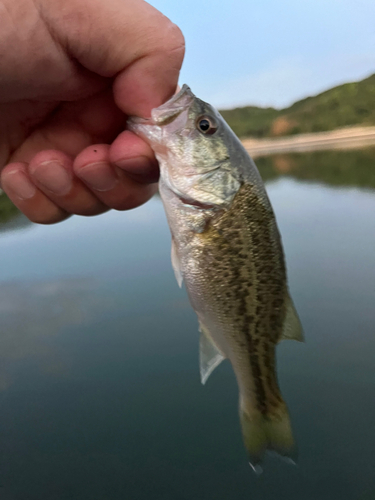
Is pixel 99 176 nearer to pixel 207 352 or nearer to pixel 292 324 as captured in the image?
pixel 207 352

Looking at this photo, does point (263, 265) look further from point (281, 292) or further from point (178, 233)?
point (178, 233)

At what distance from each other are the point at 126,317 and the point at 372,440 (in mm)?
4947

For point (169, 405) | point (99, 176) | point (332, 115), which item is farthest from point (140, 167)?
point (332, 115)

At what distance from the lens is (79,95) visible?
1636mm

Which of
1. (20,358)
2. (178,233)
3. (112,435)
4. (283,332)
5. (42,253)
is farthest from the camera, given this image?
(42,253)

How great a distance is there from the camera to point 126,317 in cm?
730

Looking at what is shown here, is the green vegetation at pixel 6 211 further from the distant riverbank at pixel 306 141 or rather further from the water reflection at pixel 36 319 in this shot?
the distant riverbank at pixel 306 141

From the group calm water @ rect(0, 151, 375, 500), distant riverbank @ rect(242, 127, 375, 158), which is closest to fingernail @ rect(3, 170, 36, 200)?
calm water @ rect(0, 151, 375, 500)

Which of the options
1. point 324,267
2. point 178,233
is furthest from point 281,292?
point 324,267

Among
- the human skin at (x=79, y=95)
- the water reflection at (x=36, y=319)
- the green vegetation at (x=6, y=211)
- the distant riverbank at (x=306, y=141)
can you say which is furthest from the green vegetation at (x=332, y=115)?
the human skin at (x=79, y=95)

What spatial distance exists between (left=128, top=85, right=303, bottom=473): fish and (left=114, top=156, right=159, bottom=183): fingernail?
7 centimetres

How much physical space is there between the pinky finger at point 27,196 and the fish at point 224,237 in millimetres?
713

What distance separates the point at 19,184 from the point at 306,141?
59.9 metres

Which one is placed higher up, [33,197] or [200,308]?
[33,197]
